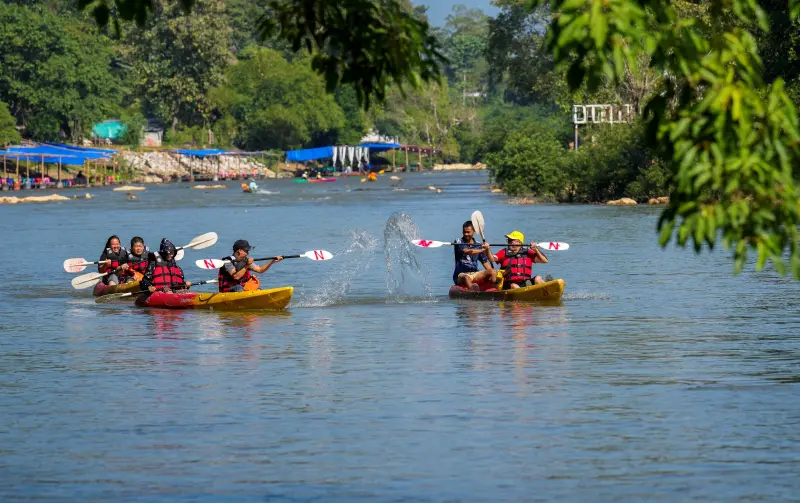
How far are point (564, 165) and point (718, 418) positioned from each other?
52674 mm

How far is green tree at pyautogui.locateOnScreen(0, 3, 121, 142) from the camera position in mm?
98750

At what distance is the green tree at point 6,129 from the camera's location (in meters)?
94.5

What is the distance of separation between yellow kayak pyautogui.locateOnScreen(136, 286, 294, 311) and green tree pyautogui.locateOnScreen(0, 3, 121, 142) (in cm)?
7743

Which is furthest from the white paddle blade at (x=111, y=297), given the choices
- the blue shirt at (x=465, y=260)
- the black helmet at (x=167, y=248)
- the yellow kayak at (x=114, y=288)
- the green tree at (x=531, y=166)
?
the green tree at (x=531, y=166)

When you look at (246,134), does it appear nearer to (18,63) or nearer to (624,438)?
(18,63)

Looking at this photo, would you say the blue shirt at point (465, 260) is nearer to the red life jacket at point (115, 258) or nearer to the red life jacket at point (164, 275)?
the red life jacket at point (164, 275)

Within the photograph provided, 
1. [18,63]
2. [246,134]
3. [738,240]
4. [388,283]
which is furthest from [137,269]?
[246,134]

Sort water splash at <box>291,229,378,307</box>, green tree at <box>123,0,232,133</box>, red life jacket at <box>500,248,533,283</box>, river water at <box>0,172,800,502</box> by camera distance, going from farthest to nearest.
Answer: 1. green tree at <box>123,0,232,133</box>
2. water splash at <box>291,229,378,307</box>
3. red life jacket at <box>500,248,533,283</box>
4. river water at <box>0,172,800,502</box>

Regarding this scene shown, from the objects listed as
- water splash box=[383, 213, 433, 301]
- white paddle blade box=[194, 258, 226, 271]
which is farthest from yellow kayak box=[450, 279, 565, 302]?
white paddle blade box=[194, 258, 226, 271]

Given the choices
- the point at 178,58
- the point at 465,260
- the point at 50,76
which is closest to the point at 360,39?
the point at 465,260

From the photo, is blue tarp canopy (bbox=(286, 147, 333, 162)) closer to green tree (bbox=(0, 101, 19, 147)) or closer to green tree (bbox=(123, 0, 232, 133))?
Result: green tree (bbox=(123, 0, 232, 133))

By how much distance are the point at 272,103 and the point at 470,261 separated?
107m

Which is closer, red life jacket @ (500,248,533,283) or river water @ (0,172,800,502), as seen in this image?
river water @ (0,172,800,502)

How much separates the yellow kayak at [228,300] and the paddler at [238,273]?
0.36 m
